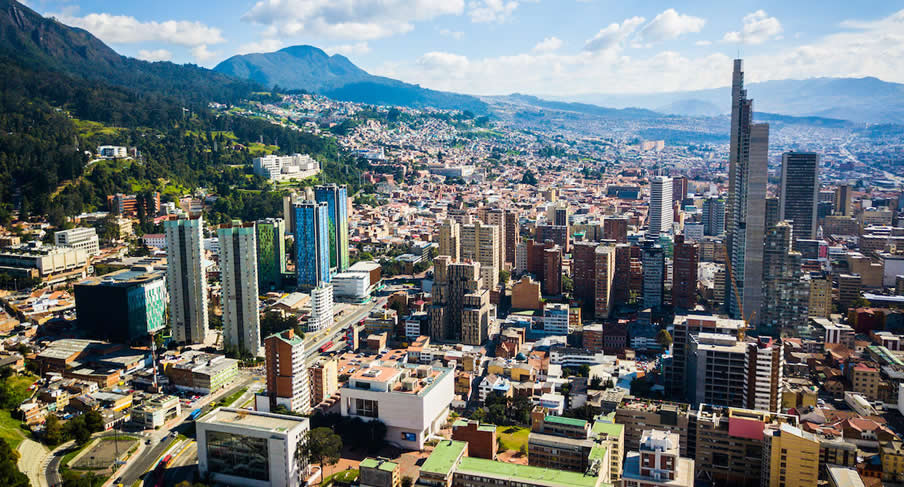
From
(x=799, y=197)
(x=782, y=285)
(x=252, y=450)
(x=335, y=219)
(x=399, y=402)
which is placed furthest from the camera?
(x=799, y=197)

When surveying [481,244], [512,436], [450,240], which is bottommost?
[512,436]

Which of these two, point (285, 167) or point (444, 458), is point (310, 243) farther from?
point (285, 167)

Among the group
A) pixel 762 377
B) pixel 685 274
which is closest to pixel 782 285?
pixel 685 274

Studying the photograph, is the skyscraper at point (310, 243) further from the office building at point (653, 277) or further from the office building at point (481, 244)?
the office building at point (653, 277)

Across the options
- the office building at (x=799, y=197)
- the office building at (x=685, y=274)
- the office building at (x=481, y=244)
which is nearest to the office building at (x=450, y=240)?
the office building at (x=481, y=244)

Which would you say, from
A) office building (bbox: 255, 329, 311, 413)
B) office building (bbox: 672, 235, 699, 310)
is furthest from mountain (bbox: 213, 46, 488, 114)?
office building (bbox: 255, 329, 311, 413)

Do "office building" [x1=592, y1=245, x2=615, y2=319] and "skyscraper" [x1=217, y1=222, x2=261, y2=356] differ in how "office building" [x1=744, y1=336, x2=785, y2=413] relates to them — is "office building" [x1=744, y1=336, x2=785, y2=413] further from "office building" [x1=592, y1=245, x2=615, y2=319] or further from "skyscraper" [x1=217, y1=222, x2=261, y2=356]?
"skyscraper" [x1=217, y1=222, x2=261, y2=356]
